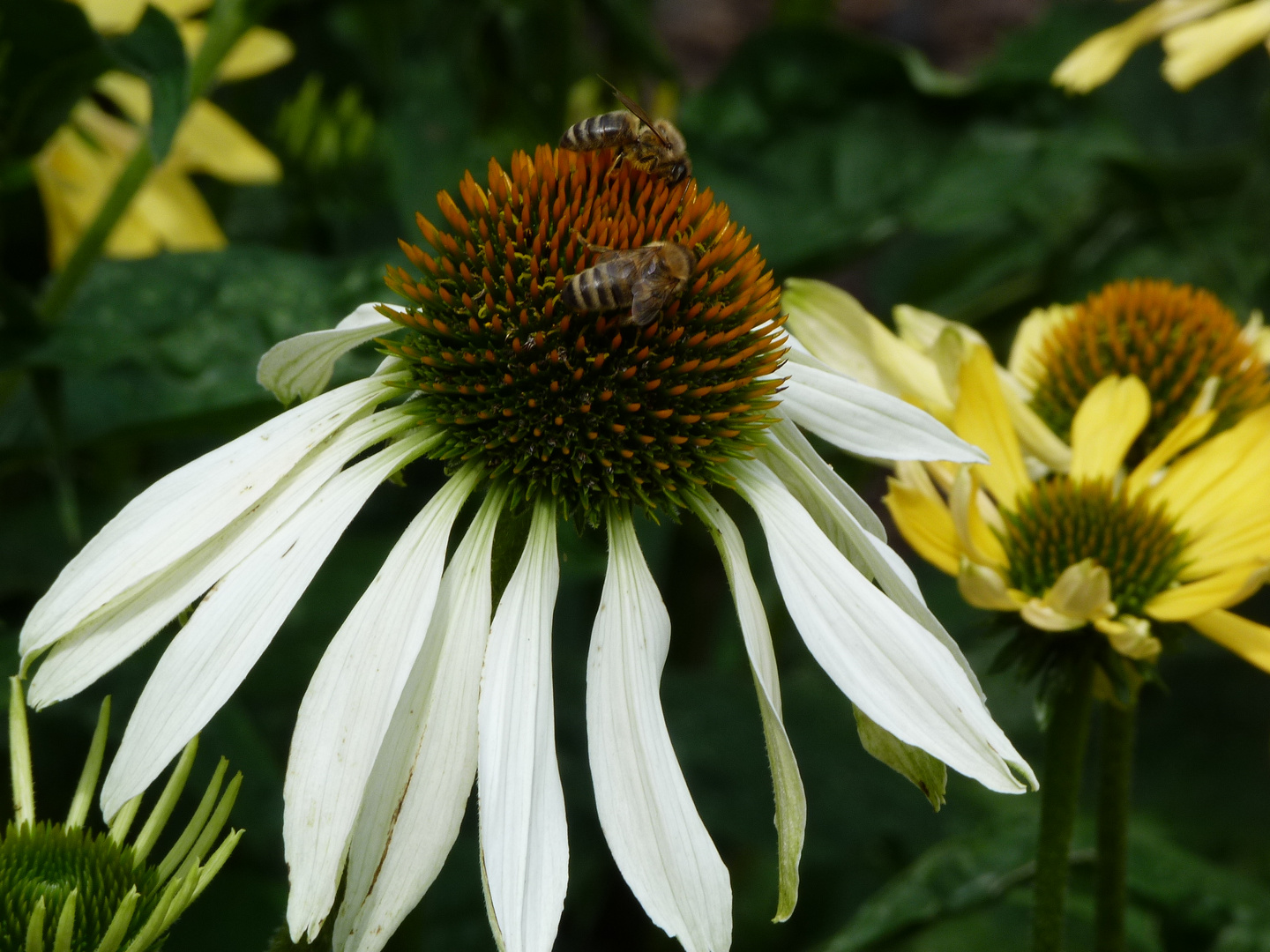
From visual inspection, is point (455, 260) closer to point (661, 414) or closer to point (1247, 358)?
point (661, 414)

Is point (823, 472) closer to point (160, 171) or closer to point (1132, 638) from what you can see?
point (1132, 638)

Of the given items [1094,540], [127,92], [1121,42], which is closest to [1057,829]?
[1094,540]

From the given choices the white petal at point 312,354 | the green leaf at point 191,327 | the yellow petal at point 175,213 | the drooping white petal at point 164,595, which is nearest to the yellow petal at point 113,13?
the yellow petal at point 175,213

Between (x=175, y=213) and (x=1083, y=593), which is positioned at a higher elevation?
(x=175, y=213)

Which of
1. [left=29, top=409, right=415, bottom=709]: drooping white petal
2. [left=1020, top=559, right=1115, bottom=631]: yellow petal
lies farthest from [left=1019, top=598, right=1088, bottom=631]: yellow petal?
[left=29, top=409, right=415, bottom=709]: drooping white petal

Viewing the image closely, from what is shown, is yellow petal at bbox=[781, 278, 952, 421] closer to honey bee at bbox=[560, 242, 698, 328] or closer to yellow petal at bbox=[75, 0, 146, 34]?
honey bee at bbox=[560, 242, 698, 328]

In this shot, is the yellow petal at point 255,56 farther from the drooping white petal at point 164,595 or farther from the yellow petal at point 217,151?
the drooping white petal at point 164,595
